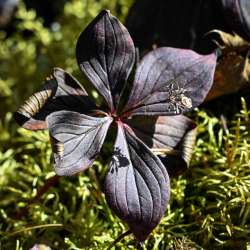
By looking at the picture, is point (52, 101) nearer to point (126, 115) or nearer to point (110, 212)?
point (126, 115)

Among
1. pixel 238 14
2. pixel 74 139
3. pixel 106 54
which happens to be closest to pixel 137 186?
pixel 74 139

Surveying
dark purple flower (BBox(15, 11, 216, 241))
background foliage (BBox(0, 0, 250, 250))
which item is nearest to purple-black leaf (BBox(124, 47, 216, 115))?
dark purple flower (BBox(15, 11, 216, 241))

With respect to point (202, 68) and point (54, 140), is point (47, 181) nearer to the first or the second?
point (54, 140)

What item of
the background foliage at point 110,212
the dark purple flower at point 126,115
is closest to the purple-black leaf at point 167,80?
the dark purple flower at point 126,115

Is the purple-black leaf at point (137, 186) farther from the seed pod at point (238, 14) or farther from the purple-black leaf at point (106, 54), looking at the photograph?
the seed pod at point (238, 14)

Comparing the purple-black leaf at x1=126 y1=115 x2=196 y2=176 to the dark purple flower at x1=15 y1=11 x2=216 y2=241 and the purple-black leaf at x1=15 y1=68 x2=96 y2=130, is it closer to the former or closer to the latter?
the dark purple flower at x1=15 y1=11 x2=216 y2=241

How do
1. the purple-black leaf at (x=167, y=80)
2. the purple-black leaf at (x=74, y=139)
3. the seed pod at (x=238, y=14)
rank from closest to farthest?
the purple-black leaf at (x=74, y=139)
the purple-black leaf at (x=167, y=80)
the seed pod at (x=238, y=14)

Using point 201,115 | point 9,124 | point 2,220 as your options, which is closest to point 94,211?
point 2,220
